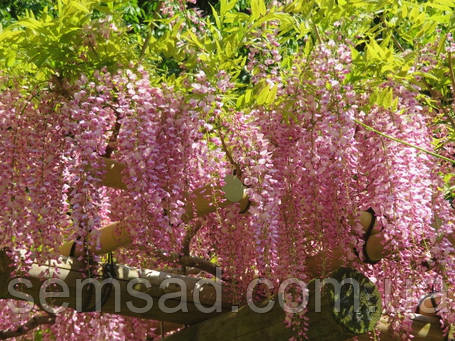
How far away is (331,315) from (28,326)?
6.53ft

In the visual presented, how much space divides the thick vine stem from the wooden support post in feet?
4.08

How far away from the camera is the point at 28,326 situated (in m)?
4.01

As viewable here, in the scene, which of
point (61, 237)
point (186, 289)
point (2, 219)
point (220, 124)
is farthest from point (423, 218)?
point (2, 219)

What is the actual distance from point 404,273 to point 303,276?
1.53 feet

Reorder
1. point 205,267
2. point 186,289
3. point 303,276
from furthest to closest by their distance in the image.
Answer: point 205,267 → point 186,289 → point 303,276

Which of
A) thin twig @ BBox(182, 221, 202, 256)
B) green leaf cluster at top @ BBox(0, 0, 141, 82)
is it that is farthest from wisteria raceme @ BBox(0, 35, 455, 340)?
thin twig @ BBox(182, 221, 202, 256)

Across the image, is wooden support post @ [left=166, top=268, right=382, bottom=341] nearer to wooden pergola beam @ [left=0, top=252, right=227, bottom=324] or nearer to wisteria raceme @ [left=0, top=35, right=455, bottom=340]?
wisteria raceme @ [left=0, top=35, right=455, bottom=340]

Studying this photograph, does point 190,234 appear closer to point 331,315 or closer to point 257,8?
point 331,315

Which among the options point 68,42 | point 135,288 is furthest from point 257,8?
point 135,288

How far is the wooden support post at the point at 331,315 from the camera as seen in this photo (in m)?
2.78

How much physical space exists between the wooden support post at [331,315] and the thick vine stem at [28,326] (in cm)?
124

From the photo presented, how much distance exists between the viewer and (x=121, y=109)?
2881 mm

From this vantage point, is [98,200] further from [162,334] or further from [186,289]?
[162,334]

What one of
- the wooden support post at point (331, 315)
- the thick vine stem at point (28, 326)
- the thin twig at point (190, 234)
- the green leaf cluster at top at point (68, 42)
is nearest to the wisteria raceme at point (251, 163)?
the green leaf cluster at top at point (68, 42)
